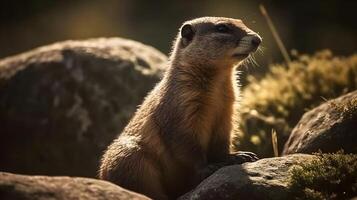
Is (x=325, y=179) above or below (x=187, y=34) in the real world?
below

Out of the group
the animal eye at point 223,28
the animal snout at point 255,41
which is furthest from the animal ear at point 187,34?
the animal snout at point 255,41

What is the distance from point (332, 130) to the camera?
756 centimetres

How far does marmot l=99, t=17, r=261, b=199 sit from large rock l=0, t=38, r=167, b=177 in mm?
2422

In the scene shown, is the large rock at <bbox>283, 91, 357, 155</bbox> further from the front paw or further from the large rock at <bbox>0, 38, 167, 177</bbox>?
the large rock at <bbox>0, 38, 167, 177</bbox>

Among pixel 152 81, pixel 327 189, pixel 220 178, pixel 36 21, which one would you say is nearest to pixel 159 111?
pixel 220 178

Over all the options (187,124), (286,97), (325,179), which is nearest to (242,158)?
(187,124)

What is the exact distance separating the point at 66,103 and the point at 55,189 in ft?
17.8

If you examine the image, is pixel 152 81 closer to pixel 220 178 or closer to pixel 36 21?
pixel 220 178

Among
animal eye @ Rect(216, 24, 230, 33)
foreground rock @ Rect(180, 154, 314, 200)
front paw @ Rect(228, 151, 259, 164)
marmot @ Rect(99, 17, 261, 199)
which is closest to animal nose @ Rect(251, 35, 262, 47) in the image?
marmot @ Rect(99, 17, 261, 199)

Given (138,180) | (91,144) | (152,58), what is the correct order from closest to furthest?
(138,180) < (91,144) < (152,58)

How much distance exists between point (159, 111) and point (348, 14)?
11393mm

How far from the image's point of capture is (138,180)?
25.5 feet

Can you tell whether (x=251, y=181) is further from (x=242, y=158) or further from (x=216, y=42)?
(x=216, y=42)

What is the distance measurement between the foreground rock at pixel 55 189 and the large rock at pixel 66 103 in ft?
16.1
